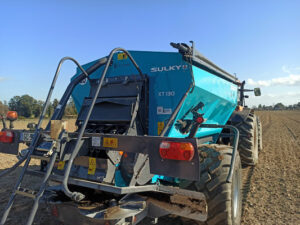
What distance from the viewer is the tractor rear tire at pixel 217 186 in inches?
106

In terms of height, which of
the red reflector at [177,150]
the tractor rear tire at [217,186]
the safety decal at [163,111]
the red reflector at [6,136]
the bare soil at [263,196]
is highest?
the safety decal at [163,111]

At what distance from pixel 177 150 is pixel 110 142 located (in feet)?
2.46

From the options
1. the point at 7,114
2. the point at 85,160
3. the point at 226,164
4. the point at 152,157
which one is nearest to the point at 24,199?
the point at 7,114

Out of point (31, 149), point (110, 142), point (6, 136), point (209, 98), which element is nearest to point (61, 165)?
point (31, 149)

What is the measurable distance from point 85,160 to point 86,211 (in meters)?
0.54

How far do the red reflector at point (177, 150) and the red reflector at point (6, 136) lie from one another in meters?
2.06

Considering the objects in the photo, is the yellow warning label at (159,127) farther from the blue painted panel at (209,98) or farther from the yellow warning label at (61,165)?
the yellow warning label at (61,165)

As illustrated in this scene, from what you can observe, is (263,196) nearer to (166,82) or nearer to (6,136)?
(166,82)

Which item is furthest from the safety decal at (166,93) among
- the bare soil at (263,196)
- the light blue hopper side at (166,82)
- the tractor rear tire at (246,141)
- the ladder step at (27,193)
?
the tractor rear tire at (246,141)

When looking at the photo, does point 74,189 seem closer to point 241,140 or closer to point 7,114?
point 7,114

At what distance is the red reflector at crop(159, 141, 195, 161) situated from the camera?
2.00 meters

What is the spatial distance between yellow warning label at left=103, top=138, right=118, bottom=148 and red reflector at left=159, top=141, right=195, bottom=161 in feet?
1.71

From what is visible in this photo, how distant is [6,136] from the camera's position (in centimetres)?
308

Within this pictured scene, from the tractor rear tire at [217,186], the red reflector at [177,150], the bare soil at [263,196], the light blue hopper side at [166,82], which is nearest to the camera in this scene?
A: the red reflector at [177,150]
